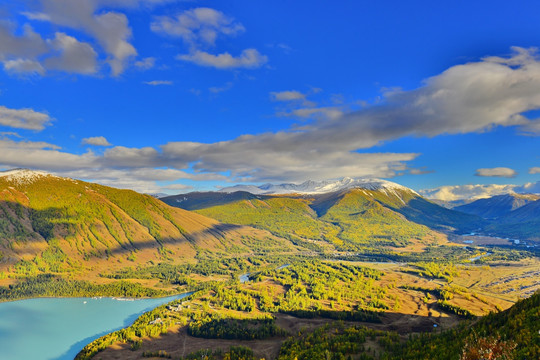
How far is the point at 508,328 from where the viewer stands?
195ft

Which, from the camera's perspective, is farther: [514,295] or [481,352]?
[514,295]

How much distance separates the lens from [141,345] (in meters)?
124

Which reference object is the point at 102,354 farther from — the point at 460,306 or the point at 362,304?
the point at 460,306

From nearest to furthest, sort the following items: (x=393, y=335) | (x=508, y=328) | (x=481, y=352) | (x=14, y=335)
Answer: (x=481, y=352) < (x=508, y=328) < (x=393, y=335) < (x=14, y=335)

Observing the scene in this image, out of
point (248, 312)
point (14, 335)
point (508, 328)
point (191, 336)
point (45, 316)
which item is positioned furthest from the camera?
point (45, 316)

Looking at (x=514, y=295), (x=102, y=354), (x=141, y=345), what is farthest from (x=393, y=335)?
(x=514, y=295)

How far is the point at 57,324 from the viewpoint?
16350 centimetres

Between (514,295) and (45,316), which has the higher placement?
(514,295)

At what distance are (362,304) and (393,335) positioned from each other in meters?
54.0

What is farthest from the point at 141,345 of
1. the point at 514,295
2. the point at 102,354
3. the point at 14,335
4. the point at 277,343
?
the point at 514,295

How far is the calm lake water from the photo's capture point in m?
135

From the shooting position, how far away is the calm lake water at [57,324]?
135m

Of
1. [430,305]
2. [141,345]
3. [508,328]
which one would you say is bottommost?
[141,345]

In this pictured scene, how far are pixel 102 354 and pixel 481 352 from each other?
128572 mm
